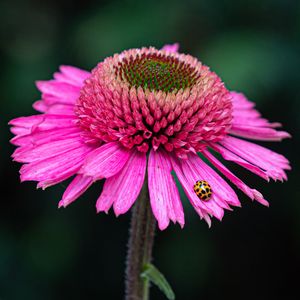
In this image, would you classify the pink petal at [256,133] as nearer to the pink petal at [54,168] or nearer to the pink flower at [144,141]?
the pink flower at [144,141]

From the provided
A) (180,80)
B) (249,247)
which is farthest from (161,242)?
(180,80)

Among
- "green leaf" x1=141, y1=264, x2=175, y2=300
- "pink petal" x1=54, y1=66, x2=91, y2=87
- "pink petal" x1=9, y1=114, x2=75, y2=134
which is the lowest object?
"green leaf" x1=141, y1=264, x2=175, y2=300

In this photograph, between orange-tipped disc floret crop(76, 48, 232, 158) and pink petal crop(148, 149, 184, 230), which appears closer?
pink petal crop(148, 149, 184, 230)

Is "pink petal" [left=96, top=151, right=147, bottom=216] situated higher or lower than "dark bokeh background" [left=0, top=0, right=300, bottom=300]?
lower

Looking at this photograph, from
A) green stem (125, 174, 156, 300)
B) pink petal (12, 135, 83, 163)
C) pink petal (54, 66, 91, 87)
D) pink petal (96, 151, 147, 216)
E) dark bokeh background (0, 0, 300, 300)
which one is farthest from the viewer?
dark bokeh background (0, 0, 300, 300)

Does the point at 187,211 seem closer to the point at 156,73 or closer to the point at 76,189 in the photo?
the point at 156,73

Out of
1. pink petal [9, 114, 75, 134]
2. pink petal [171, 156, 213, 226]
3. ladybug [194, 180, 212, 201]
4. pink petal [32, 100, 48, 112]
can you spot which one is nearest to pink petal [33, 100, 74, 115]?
pink petal [32, 100, 48, 112]

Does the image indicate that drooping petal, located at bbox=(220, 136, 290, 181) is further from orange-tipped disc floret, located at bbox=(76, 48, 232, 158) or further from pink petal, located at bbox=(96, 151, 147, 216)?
pink petal, located at bbox=(96, 151, 147, 216)

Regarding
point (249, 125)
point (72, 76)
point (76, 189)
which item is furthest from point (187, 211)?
point (76, 189)
